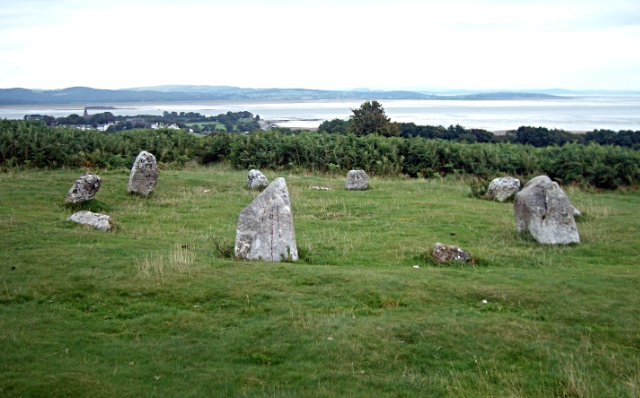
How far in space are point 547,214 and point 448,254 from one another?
154 inches

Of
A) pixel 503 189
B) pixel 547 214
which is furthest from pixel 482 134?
pixel 547 214

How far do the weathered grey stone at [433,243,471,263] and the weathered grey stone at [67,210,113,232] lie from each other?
9527mm

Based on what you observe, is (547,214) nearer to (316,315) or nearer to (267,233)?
(267,233)

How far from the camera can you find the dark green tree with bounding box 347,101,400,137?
5019cm

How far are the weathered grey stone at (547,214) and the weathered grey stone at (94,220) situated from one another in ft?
40.5

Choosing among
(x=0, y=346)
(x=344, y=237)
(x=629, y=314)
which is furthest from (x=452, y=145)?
(x=0, y=346)

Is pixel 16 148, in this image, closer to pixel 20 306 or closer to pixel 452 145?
pixel 20 306

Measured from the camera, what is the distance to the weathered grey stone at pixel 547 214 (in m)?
14.1

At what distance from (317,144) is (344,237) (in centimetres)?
1912

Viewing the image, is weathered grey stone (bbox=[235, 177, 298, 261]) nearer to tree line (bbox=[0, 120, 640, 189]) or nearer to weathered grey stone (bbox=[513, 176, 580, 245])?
weathered grey stone (bbox=[513, 176, 580, 245])

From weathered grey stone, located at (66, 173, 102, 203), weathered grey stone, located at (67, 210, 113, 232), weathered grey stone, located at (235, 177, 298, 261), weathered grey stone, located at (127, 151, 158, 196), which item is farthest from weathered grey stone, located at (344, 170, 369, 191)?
weathered grey stone, located at (235, 177, 298, 261)

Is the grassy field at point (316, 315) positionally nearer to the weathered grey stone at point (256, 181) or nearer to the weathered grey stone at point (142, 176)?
the weathered grey stone at point (142, 176)

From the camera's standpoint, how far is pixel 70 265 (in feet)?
34.9

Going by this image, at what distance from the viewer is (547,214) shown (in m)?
14.2
